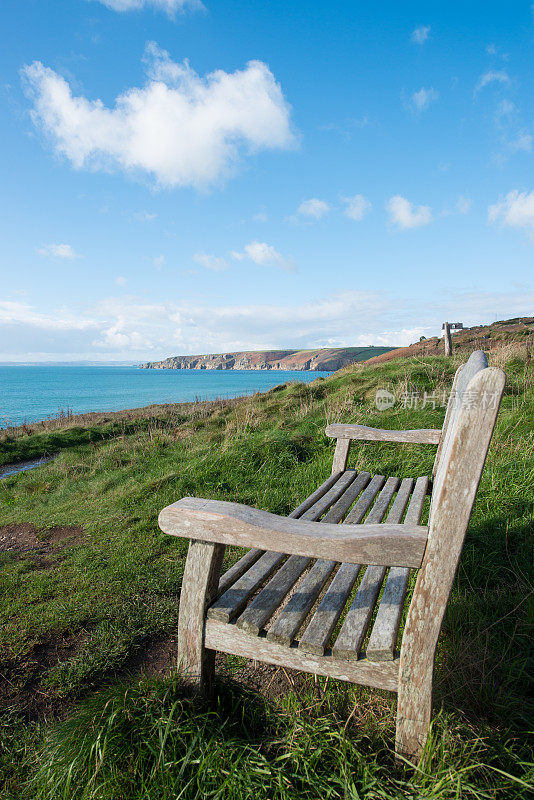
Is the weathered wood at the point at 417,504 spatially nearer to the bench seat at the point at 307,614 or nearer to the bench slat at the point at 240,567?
the bench seat at the point at 307,614

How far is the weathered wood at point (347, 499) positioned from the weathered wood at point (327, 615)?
19.6 inches

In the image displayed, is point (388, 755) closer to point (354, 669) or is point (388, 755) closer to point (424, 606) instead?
point (354, 669)

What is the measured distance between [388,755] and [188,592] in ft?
3.09

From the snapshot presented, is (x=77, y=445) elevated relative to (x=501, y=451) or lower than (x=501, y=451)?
lower

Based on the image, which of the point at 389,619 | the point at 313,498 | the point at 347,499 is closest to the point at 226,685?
the point at 389,619

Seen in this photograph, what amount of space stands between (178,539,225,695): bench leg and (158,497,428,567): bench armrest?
110 millimetres

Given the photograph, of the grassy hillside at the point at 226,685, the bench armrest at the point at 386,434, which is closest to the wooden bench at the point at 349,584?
the grassy hillside at the point at 226,685

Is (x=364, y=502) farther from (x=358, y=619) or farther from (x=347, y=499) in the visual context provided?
(x=358, y=619)

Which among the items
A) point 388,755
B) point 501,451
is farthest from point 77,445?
point 388,755

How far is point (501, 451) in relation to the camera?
3.96 m

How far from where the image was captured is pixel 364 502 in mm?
2738

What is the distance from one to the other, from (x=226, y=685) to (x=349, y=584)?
0.72m

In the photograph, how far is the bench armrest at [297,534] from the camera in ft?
4.06

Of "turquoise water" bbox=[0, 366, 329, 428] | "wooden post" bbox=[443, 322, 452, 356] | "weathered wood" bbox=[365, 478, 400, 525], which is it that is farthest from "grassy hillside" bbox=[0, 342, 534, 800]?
"turquoise water" bbox=[0, 366, 329, 428]
